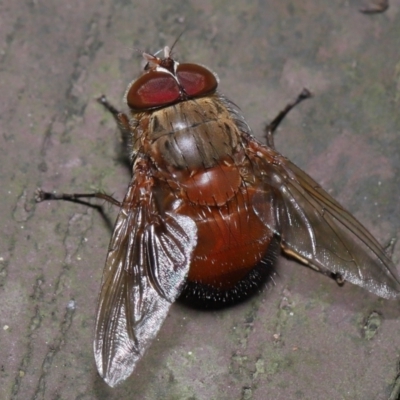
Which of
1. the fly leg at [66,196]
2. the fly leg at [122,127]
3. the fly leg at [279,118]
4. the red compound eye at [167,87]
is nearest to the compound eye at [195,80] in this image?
the red compound eye at [167,87]

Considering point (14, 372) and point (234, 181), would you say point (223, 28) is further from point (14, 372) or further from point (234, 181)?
point (14, 372)

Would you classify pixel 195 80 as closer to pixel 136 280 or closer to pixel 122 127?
pixel 122 127

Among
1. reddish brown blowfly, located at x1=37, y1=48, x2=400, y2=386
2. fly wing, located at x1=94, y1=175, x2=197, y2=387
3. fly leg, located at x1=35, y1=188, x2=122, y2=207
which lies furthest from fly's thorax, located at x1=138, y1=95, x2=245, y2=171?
fly leg, located at x1=35, y1=188, x2=122, y2=207

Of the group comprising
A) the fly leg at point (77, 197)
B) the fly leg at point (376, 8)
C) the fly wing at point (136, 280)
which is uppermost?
the fly leg at point (376, 8)

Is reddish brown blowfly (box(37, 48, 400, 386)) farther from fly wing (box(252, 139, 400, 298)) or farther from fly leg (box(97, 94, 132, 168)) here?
fly leg (box(97, 94, 132, 168))

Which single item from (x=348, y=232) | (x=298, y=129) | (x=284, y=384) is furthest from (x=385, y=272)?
(x=298, y=129)

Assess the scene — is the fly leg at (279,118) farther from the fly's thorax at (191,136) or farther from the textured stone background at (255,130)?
the fly's thorax at (191,136)
